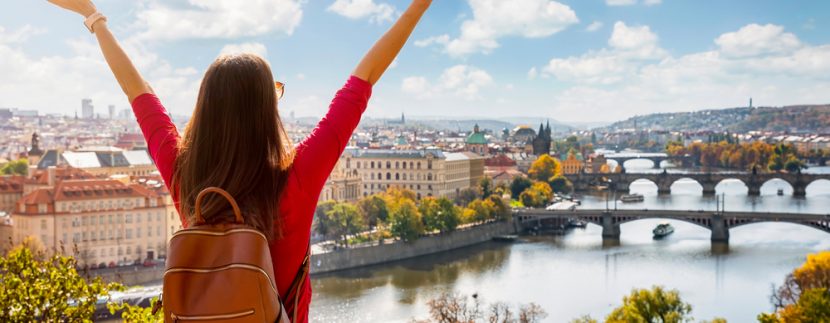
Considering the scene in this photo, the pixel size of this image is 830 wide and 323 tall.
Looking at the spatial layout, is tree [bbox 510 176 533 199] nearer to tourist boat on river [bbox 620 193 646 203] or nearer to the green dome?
tourist boat on river [bbox 620 193 646 203]

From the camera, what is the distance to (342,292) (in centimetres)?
1683

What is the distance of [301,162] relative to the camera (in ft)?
2.93

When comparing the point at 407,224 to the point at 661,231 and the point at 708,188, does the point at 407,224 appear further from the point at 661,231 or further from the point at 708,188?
the point at 708,188

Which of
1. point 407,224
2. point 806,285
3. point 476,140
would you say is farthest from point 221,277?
point 476,140

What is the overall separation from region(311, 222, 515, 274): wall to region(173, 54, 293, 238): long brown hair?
59.2ft

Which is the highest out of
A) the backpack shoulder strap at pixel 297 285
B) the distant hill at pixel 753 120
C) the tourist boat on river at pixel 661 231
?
the distant hill at pixel 753 120

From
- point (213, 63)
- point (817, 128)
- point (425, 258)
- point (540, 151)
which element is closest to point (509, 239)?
point (425, 258)

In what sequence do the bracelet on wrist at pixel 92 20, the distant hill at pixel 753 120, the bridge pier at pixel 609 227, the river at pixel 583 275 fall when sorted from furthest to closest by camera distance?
1. the distant hill at pixel 753 120
2. the bridge pier at pixel 609 227
3. the river at pixel 583 275
4. the bracelet on wrist at pixel 92 20

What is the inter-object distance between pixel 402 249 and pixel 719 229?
722 centimetres

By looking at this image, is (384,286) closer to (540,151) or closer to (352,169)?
(352,169)

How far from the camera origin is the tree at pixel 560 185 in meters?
39.2

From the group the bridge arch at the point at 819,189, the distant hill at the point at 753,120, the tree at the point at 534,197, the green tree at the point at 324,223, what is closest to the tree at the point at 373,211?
the green tree at the point at 324,223

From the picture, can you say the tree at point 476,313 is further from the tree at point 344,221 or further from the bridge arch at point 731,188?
the bridge arch at point 731,188

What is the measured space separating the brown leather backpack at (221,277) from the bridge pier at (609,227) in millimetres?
24507
